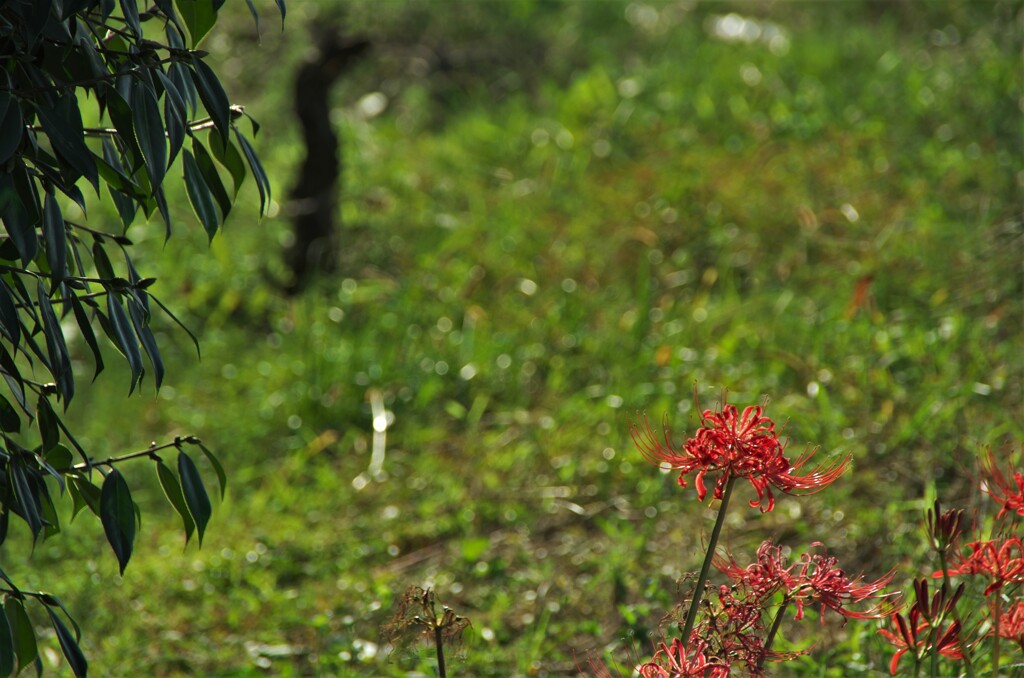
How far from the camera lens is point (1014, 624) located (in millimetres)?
1853

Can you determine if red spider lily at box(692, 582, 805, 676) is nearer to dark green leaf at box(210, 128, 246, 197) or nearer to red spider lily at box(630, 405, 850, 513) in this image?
red spider lily at box(630, 405, 850, 513)

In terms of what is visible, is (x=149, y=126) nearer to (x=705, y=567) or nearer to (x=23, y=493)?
(x=23, y=493)

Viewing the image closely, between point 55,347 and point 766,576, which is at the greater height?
point 55,347

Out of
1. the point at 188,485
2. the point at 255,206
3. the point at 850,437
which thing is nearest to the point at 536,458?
the point at 850,437

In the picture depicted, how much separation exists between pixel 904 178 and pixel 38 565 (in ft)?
12.4

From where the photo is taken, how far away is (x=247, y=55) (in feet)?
22.3

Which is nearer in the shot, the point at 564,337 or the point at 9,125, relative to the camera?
the point at 9,125

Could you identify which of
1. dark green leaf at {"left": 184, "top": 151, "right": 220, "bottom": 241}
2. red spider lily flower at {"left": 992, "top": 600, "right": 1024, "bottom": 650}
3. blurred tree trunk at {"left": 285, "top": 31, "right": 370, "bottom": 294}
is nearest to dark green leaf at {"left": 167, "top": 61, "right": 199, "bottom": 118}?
dark green leaf at {"left": 184, "top": 151, "right": 220, "bottom": 241}

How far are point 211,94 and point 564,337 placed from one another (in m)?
2.79

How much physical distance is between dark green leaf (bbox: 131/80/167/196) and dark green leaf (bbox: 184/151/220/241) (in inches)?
9.0

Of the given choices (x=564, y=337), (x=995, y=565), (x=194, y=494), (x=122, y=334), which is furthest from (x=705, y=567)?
(x=564, y=337)

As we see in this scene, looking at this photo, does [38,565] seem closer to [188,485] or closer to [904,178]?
[188,485]

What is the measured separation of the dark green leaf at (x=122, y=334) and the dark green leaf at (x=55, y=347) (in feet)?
0.25

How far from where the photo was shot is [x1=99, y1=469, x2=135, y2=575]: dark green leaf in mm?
1674
